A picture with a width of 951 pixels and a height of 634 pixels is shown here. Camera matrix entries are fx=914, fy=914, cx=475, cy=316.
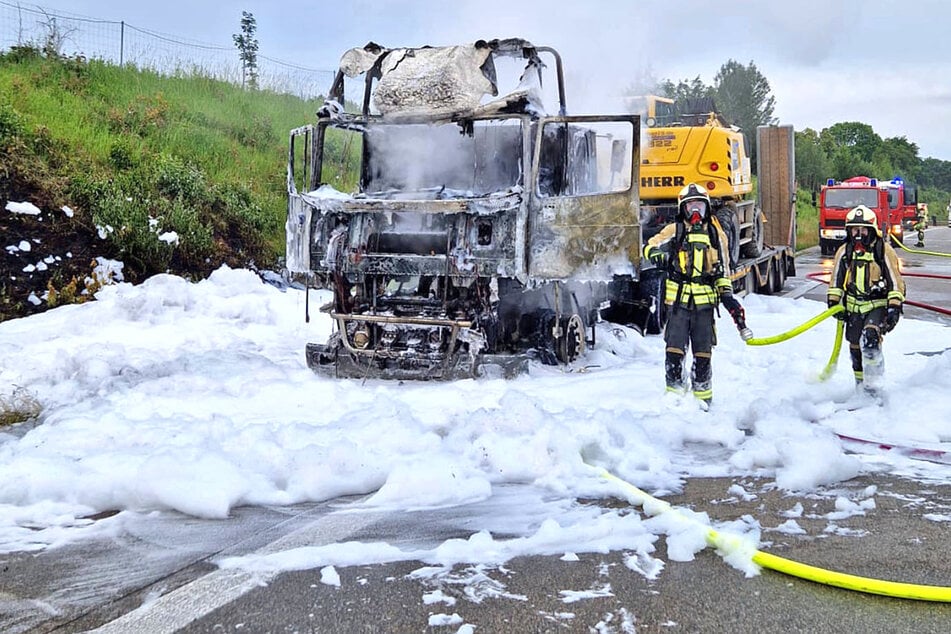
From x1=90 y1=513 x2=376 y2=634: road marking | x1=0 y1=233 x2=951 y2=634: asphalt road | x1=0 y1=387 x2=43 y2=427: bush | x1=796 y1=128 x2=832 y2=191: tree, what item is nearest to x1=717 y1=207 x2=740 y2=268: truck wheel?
x1=0 y1=233 x2=951 y2=634: asphalt road

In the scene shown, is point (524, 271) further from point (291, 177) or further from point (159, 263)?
point (159, 263)

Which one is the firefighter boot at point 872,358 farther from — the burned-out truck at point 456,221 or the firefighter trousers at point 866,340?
the burned-out truck at point 456,221

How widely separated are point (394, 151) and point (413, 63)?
3.01 ft

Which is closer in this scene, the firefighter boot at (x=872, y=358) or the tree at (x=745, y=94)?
the firefighter boot at (x=872, y=358)

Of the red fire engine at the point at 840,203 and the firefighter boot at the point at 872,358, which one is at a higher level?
the red fire engine at the point at 840,203

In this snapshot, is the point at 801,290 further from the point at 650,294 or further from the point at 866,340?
the point at 866,340

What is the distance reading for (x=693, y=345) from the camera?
7.51 meters

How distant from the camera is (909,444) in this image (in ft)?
20.4

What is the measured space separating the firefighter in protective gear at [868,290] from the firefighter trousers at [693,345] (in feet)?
4.41

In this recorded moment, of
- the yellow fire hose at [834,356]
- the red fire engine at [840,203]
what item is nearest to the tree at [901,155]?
the red fire engine at [840,203]

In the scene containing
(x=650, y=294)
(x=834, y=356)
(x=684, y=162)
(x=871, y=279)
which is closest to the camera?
(x=871, y=279)

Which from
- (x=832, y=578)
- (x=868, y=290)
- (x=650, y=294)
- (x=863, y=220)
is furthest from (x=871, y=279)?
(x=832, y=578)

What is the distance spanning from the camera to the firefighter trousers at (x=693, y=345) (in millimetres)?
7453

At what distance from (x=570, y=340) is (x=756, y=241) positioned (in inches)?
340
